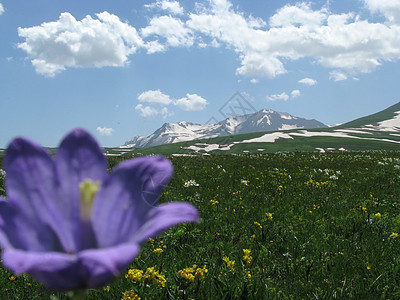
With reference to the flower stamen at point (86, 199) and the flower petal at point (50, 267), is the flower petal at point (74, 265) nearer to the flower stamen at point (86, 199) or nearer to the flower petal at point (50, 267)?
the flower petal at point (50, 267)

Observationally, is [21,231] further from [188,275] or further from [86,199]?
[188,275]

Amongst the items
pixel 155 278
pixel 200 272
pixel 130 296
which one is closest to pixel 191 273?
pixel 200 272

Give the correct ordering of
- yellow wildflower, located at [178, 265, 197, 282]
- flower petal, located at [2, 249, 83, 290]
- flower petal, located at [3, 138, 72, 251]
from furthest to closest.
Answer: yellow wildflower, located at [178, 265, 197, 282] < flower petal, located at [3, 138, 72, 251] < flower petal, located at [2, 249, 83, 290]

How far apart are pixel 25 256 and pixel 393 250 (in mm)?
5701

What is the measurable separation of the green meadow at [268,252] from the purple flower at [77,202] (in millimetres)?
1536

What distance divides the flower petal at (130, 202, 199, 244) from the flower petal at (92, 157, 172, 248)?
0.06 m

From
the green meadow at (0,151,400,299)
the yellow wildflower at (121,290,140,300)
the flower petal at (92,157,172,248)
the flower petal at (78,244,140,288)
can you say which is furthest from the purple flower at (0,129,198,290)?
the yellow wildflower at (121,290,140,300)

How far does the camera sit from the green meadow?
141 inches

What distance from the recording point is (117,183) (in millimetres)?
1164

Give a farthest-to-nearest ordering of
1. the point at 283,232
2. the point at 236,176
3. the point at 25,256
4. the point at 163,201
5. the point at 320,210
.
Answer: the point at 236,176 → the point at 163,201 → the point at 320,210 → the point at 283,232 → the point at 25,256

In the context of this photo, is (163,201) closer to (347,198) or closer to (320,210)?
(320,210)

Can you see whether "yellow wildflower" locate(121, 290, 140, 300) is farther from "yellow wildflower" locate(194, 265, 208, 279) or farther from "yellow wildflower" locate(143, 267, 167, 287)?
"yellow wildflower" locate(194, 265, 208, 279)

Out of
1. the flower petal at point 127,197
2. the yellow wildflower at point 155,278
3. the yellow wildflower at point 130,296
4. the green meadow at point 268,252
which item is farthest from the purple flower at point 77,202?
the yellow wildflower at point 155,278

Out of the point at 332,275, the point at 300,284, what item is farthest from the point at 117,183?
the point at 332,275
